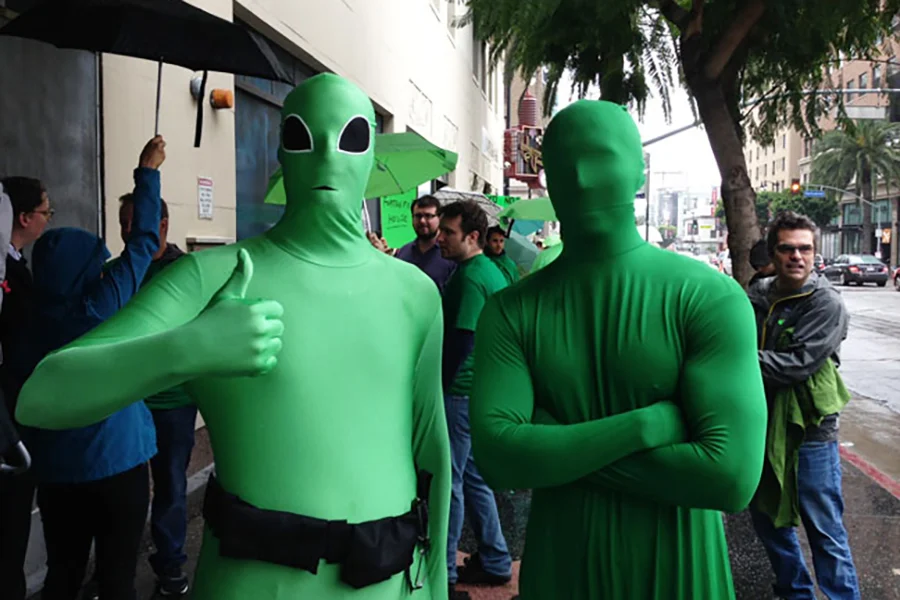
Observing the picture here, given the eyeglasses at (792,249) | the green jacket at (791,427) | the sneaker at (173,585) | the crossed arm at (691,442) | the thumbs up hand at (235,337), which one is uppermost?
the eyeglasses at (792,249)

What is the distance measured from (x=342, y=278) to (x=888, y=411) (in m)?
8.33

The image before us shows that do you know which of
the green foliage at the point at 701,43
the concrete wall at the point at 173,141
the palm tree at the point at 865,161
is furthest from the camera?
the palm tree at the point at 865,161

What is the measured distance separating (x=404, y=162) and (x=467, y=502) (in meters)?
2.55

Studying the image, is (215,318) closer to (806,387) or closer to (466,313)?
(466,313)

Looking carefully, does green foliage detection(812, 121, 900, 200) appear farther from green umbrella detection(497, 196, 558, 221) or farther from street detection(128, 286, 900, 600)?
green umbrella detection(497, 196, 558, 221)

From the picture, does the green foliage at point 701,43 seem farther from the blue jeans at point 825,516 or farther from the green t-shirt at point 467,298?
the blue jeans at point 825,516

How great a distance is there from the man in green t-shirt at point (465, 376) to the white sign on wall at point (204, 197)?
234cm

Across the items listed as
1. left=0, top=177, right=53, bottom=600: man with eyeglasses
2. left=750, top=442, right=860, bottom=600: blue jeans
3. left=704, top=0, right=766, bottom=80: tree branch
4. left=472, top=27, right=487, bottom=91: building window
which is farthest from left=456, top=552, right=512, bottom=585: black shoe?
left=472, top=27, right=487, bottom=91: building window

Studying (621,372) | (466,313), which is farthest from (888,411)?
(621,372)

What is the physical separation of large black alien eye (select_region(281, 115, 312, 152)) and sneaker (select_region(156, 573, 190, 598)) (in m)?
2.55

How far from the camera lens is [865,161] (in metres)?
46.6

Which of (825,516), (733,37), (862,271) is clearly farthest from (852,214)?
(825,516)

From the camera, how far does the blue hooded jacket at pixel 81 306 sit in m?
2.69

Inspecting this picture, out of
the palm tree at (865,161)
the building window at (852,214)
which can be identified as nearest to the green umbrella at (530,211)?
the palm tree at (865,161)
